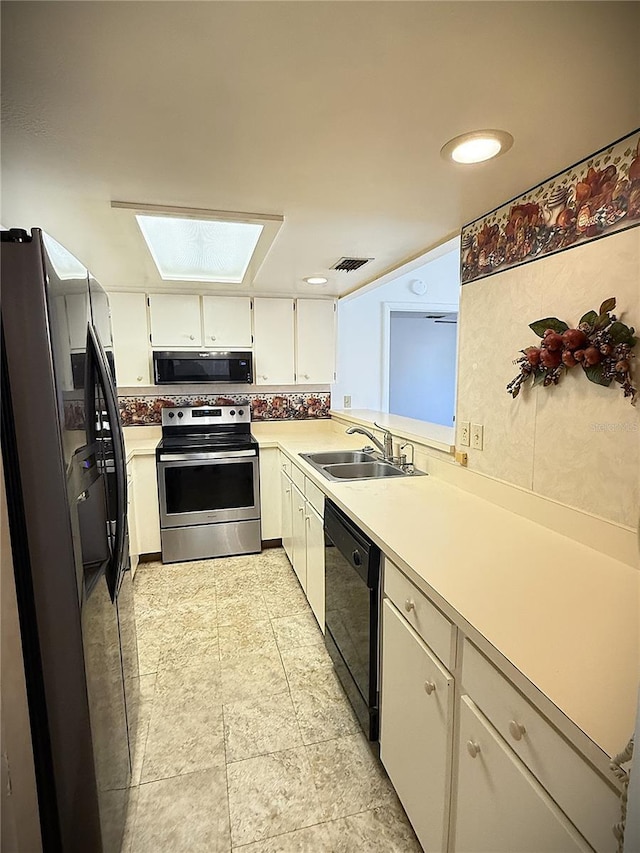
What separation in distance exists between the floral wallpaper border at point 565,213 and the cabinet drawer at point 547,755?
1248 mm

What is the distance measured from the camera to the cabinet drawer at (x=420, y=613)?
1078mm

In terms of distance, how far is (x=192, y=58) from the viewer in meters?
0.92

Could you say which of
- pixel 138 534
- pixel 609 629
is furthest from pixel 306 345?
pixel 609 629

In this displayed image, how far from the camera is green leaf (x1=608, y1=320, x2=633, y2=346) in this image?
47.6 inches

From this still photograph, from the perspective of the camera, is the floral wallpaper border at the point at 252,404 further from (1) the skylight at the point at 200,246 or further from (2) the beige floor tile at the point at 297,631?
(2) the beige floor tile at the point at 297,631

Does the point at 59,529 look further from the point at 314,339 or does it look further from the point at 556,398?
the point at 314,339

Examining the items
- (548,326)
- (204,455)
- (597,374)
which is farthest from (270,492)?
(597,374)

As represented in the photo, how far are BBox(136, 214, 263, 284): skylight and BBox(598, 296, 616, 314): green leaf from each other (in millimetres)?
1429

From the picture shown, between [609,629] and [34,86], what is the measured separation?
1816 millimetres

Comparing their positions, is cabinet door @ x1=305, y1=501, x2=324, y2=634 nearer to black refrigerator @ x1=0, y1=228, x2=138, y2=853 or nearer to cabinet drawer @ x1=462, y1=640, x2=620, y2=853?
black refrigerator @ x1=0, y1=228, x2=138, y2=853

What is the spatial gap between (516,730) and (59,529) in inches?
40.9

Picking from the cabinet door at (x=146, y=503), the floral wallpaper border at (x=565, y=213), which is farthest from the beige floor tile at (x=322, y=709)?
the floral wallpaper border at (x=565, y=213)

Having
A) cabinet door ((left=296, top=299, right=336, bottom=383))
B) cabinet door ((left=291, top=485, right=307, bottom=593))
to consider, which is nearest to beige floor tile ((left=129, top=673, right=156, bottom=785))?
cabinet door ((left=291, top=485, right=307, bottom=593))

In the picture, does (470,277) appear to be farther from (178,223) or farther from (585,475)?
(178,223)
